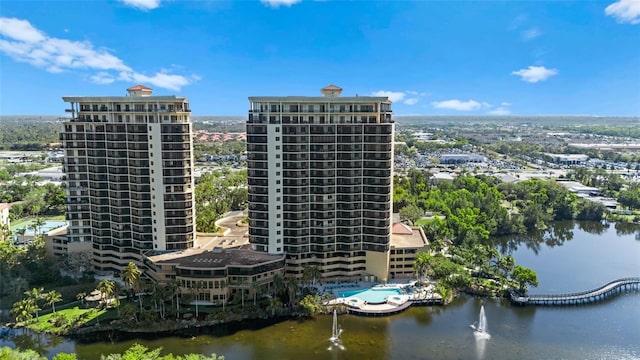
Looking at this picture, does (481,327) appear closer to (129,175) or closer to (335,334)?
(335,334)

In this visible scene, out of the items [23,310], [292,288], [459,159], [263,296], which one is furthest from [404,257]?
[459,159]

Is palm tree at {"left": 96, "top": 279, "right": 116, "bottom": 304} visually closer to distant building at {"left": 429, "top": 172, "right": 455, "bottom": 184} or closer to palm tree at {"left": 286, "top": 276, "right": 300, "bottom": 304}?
palm tree at {"left": 286, "top": 276, "right": 300, "bottom": 304}

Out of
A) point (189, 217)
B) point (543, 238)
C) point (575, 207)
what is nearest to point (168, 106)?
point (189, 217)

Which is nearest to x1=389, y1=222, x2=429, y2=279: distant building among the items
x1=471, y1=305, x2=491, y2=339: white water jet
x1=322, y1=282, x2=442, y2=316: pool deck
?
x1=322, y1=282, x2=442, y2=316: pool deck

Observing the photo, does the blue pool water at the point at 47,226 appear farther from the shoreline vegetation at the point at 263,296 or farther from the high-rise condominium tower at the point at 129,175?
the high-rise condominium tower at the point at 129,175

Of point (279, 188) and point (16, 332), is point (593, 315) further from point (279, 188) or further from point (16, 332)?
point (16, 332)

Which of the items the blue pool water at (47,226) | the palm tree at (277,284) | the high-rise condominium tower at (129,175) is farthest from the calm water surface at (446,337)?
the blue pool water at (47,226)

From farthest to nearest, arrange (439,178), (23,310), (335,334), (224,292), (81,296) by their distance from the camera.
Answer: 1. (439,178)
2. (224,292)
3. (81,296)
4. (23,310)
5. (335,334)
